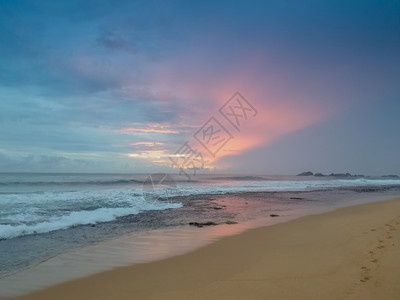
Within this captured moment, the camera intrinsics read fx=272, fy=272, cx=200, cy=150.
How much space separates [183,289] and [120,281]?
1253mm

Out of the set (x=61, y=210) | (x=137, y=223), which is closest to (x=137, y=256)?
(x=137, y=223)

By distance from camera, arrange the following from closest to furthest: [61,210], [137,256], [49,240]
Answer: [137,256], [49,240], [61,210]

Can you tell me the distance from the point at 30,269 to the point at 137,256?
2216 millimetres

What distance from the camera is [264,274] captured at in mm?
4977

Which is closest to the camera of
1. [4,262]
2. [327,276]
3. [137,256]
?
[327,276]

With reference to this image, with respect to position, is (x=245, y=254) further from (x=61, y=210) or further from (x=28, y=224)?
(x=61, y=210)

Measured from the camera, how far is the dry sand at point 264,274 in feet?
13.7

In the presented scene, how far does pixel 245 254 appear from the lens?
21.5ft

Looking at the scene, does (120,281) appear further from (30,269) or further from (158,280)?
(30,269)

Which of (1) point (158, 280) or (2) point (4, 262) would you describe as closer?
(1) point (158, 280)

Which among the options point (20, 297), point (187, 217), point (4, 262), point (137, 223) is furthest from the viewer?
point (187, 217)

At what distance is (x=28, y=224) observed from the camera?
10.4 meters

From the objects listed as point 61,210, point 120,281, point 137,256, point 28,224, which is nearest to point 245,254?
point 137,256

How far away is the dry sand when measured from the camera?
418cm
